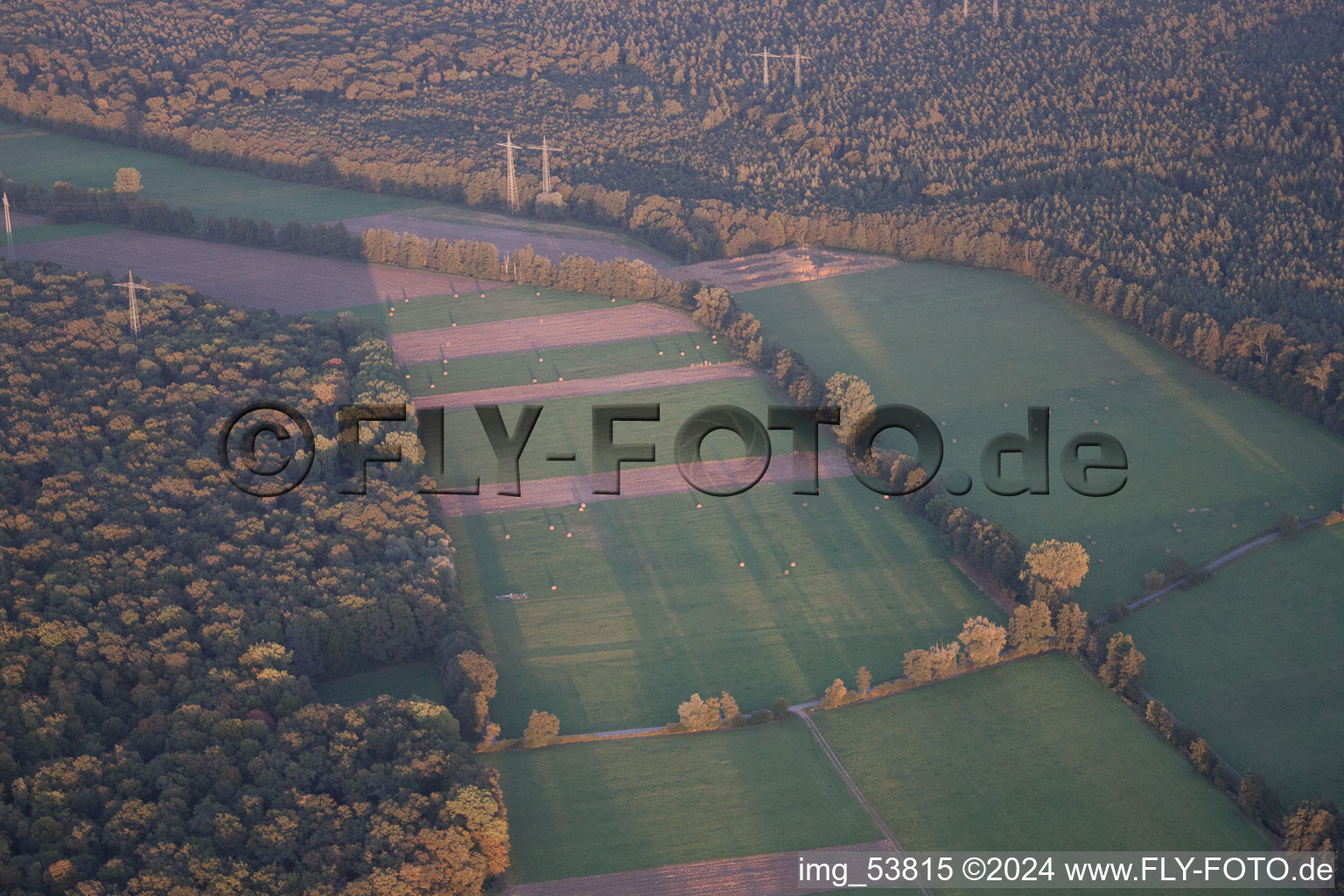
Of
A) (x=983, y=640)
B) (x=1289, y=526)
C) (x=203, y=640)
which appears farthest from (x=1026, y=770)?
(x=203, y=640)

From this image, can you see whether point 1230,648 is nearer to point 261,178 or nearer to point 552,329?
point 552,329

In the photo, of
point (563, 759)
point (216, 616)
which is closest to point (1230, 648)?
point (563, 759)

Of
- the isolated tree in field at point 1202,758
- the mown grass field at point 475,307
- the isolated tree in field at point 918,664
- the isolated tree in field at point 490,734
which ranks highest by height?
the mown grass field at point 475,307

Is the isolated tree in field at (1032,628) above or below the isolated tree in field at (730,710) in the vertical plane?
above

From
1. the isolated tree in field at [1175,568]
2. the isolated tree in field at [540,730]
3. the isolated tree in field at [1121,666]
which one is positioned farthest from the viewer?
the isolated tree in field at [1175,568]

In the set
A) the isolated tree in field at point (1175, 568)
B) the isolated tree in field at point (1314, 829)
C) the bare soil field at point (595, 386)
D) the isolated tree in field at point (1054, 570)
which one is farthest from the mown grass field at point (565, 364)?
the isolated tree in field at point (1314, 829)

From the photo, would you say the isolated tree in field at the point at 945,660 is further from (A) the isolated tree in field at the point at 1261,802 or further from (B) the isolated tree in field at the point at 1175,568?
(B) the isolated tree in field at the point at 1175,568

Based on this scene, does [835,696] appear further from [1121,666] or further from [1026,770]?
[1121,666]

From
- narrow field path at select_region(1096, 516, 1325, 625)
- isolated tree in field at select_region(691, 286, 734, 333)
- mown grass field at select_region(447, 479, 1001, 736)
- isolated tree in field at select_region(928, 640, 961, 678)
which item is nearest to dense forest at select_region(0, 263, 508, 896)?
mown grass field at select_region(447, 479, 1001, 736)
